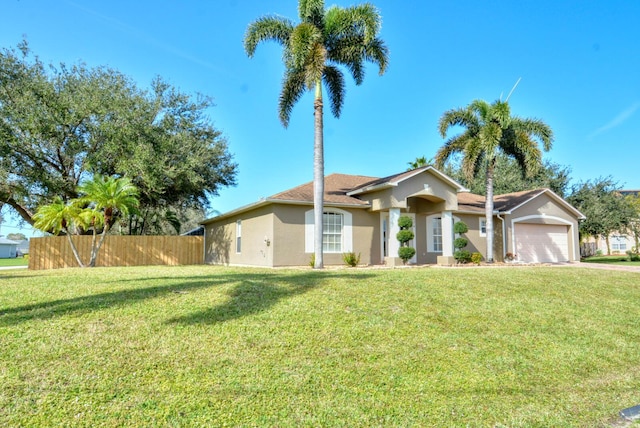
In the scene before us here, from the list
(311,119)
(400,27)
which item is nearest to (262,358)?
(311,119)

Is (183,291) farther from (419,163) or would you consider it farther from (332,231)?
(419,163)

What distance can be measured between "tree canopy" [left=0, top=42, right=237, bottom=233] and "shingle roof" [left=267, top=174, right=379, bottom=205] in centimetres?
667

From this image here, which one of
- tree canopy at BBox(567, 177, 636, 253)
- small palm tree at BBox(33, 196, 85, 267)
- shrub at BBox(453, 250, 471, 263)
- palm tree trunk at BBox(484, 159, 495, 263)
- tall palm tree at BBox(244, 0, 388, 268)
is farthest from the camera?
tree canopy at BBox(567, 177, 636, 253)

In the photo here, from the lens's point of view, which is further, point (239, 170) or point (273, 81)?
point (239, 170)

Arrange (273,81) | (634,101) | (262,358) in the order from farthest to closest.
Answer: (634,101) → (273,81) → (262,358)

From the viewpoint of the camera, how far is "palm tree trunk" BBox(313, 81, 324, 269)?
13758 mm

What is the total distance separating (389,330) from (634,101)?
65.6ft

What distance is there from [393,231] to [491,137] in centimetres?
667

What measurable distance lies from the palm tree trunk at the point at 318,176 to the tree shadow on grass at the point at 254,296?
13.8 feet

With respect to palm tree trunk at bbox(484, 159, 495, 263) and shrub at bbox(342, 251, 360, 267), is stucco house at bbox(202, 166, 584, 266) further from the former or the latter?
palm tree trunk at bbox(484, 159, 495, 263)

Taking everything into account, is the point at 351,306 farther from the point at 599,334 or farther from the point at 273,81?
the point at 273,81

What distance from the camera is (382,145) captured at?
84.1ft

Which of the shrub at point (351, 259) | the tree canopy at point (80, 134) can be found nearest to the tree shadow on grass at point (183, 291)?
the shrub at point (351, 259)

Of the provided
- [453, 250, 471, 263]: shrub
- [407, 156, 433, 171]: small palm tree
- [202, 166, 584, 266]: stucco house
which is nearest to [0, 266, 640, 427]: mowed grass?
[202, 166, 584, 266]: stucco house
